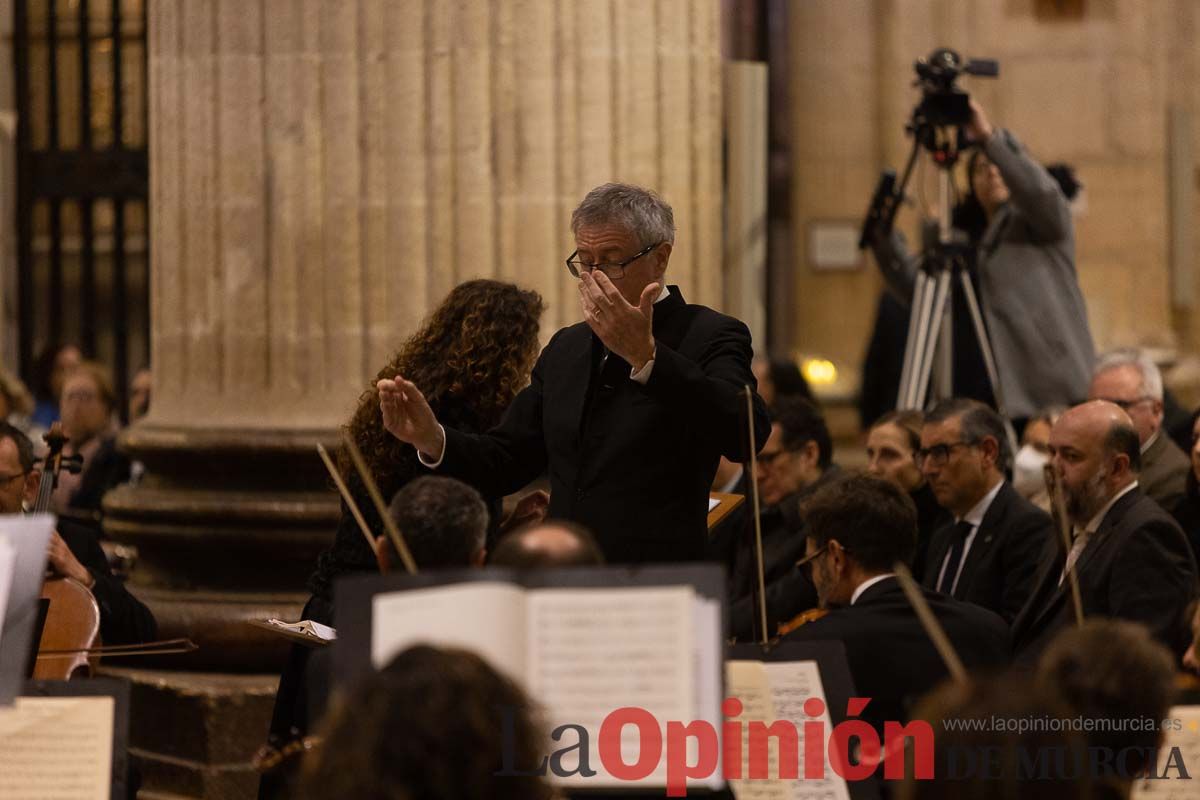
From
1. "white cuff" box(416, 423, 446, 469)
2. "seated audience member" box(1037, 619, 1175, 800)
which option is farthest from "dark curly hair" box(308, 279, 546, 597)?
"seated audience member" box(1037, 619, 1175, 800)

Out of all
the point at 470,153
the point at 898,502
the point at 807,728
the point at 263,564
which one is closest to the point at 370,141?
the point at 470,153

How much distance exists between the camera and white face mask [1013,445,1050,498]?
6.41m

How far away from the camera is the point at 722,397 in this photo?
384cm

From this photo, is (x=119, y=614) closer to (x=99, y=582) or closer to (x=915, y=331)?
(x=99, y=582)

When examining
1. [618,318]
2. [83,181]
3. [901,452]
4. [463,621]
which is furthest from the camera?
[83,181]

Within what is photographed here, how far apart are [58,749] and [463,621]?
2.58 ft

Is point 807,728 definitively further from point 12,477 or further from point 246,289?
point 246,289

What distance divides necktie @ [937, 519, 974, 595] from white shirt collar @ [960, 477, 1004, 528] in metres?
0.01

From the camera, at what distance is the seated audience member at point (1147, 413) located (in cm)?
595

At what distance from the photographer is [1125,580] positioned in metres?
4.70

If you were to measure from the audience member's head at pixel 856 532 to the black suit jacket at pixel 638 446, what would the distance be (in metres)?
0.44

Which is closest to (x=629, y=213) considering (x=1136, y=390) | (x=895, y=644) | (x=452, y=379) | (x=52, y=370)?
(x=452, y=379)

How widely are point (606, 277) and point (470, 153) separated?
2075 mm

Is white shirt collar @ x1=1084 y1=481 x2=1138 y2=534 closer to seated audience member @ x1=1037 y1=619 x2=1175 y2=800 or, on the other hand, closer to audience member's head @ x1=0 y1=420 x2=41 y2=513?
seated audience member @ x1=1037 y1=619 x2=1175 y2=800
